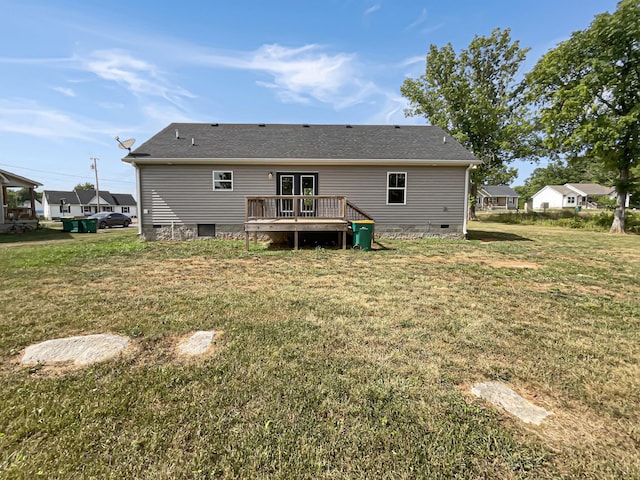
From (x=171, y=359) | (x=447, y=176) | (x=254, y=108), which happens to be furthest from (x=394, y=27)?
(x=171, y=359)

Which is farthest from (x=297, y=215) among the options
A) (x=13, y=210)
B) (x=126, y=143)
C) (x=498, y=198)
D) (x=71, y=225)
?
(x=498, y=198)

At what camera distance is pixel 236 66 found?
43.8ft

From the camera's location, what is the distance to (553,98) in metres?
16.7

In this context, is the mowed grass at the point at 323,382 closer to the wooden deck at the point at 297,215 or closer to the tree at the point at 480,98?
the wooden deck at the point at 297,215

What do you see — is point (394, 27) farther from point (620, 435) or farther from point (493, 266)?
point (620, 435)

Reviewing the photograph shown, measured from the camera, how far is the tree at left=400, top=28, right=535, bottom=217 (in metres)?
22.7

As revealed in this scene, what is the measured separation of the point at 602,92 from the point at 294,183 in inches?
700

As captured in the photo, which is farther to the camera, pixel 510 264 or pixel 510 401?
pixel 510 264

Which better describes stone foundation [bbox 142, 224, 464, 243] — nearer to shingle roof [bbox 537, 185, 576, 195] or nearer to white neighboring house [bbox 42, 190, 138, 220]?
white neighboring house [bbox 42, 190, 138, 220]

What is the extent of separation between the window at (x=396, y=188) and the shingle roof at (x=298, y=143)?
2.39 feet

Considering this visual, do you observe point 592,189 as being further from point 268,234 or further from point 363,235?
point 268,234

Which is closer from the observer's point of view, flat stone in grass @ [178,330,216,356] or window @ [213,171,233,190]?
flat stone in grass @ [178,330,216,356]

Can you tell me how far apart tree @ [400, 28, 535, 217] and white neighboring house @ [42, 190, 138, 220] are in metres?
47.5

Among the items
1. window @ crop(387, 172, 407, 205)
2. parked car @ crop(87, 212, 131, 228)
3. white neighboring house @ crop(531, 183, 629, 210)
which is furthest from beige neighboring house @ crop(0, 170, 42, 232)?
white neighboring house @ crop(531, 183, 629, 210)
